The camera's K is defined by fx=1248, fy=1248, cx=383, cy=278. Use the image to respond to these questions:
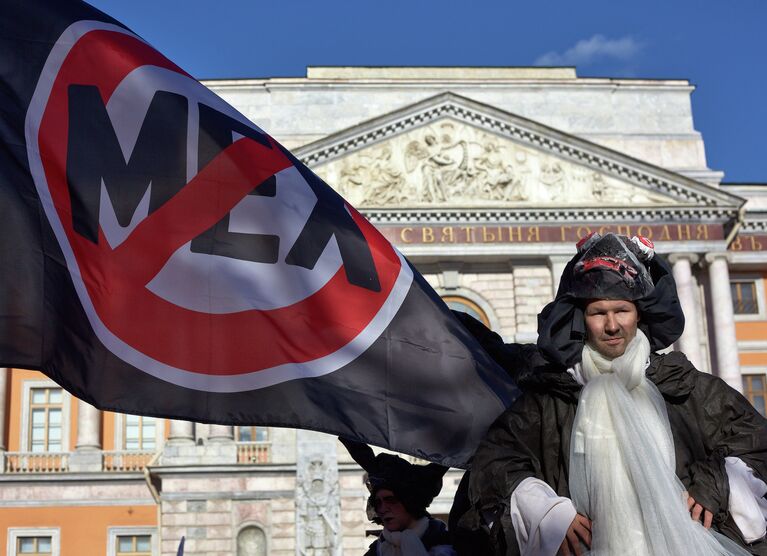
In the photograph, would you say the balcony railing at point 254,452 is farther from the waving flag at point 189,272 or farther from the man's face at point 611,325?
the man's face at point 611,325

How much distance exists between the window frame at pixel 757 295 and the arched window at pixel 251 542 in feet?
49.6

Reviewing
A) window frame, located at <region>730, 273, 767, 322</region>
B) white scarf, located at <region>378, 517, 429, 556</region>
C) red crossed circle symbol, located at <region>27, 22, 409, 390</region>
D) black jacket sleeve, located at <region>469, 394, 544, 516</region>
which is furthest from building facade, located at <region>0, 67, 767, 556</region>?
black jacket sleeve, located at <region>469, 394, 544, 516</region>

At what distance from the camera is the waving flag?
17.0 ft

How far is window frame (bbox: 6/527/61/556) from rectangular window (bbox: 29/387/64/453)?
2.27m

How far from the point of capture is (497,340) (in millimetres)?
5914

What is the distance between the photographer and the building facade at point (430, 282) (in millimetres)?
33000

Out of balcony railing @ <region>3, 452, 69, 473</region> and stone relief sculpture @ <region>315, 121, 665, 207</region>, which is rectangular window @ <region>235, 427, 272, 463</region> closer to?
balcony railing @ <region>3, 452, 69, 473</region>

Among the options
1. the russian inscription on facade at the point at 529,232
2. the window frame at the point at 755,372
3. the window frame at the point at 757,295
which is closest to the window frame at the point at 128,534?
the russian inscription on facade at the point at 529,232

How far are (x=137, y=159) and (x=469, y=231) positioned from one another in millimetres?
Answer: 28952

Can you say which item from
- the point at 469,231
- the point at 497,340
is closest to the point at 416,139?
the point at 469,231

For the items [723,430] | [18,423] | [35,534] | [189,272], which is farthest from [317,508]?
[723,430]

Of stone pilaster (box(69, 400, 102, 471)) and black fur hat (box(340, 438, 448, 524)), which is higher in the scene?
stone pilaster (box(69, 400, 102, 471))

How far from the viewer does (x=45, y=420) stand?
115 ft

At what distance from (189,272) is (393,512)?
1.72 metres
